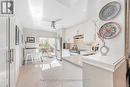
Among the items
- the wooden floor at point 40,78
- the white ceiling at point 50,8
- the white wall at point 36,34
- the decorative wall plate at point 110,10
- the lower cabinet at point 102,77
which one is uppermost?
the white ceiling at point 50,8

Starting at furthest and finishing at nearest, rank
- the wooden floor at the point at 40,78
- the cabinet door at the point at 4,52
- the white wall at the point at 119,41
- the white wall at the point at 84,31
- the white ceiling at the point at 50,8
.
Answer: the white wall at the point at 84,31
the wooden floor at the point at 40,78
the white ceiling at the point at 50,8
the cabinet door at the point at 4,52
the white wall at the point at 119,41

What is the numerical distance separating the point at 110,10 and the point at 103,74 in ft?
2.61

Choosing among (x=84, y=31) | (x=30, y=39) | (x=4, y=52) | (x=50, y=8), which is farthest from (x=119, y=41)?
(x=30, y=39)

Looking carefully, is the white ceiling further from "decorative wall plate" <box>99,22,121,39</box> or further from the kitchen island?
the kitchen island

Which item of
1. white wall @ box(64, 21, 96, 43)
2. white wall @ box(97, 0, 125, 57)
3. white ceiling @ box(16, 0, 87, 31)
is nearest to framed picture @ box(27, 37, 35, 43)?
white wall @ box(64, 21, 96, 43)

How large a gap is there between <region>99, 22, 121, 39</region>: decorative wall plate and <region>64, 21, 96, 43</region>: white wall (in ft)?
12.3

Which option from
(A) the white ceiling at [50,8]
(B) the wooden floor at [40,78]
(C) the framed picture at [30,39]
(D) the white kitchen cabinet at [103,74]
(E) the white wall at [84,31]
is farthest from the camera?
(C) the framed picture at [30,39]

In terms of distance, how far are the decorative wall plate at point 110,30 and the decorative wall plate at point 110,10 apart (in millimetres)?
81

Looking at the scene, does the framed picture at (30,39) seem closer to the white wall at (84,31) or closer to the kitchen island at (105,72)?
the white wall at (84,31)

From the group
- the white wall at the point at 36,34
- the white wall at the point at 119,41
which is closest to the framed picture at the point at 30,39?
the white wall at the point at 36,34

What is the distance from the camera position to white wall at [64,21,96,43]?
16.8ft

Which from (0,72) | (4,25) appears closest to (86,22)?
(4,25)

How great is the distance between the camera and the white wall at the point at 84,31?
5105 millimetres

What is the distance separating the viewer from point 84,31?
5.75 metres
